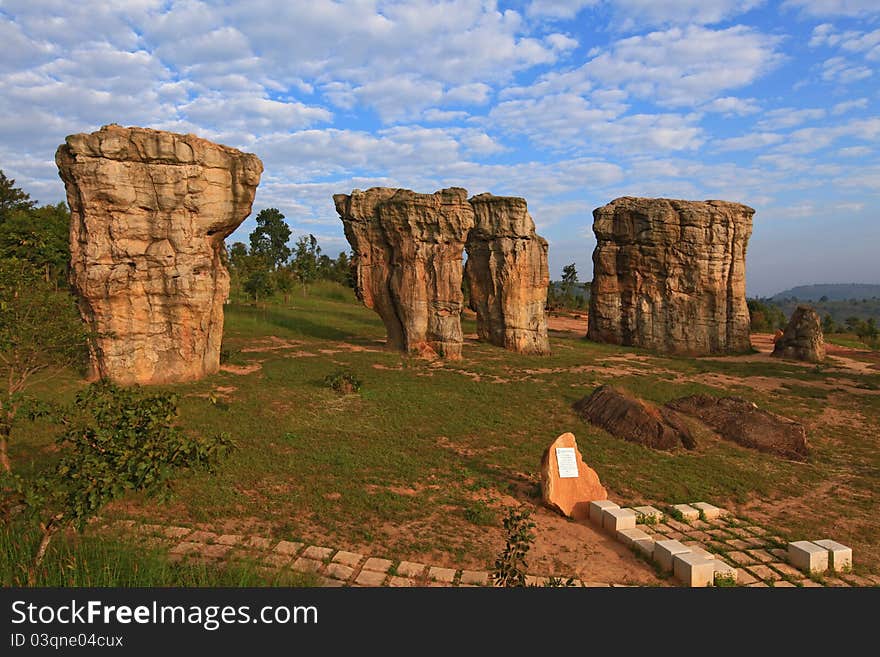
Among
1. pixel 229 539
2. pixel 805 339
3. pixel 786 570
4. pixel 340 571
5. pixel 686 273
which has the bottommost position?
pixel 786 570

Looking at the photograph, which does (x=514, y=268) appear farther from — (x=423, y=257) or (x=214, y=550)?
(x=214, y=550)

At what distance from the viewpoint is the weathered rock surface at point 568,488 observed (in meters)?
10.3

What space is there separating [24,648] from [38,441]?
924cm

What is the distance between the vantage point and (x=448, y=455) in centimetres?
1295

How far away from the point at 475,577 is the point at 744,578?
410 centimetres

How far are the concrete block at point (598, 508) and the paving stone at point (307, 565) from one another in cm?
519

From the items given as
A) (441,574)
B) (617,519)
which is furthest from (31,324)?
(617,519)

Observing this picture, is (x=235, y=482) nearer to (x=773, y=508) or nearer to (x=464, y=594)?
(x=464, y=594)

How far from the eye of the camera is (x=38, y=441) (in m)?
12.0

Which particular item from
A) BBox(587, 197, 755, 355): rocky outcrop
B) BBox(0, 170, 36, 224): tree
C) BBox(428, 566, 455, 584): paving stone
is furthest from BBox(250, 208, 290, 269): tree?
BBox(428, 566, 455, 584): paving stone

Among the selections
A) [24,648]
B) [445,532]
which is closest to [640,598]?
[445,532]

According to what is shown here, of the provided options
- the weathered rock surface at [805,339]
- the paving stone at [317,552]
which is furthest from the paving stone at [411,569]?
the weathered rock surface at [805,339]

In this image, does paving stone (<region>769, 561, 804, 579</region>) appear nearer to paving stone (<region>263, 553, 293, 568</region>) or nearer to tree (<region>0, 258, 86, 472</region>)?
paving stone (<region>263, 553, 293, 568</region>)

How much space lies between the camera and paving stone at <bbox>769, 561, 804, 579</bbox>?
26.3ft
